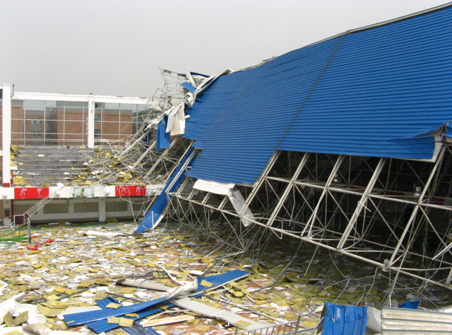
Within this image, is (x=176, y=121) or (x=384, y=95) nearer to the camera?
(x=384, y=95)

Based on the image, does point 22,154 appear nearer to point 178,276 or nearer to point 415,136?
point 178,276

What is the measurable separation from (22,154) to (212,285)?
1803 cm

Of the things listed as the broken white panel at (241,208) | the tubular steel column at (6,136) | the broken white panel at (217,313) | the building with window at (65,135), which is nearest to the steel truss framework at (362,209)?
the broken white panel at (241,208)

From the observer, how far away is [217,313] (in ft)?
33.1

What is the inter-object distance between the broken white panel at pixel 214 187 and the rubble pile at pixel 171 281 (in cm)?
233

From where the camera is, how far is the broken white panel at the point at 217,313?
949 cm

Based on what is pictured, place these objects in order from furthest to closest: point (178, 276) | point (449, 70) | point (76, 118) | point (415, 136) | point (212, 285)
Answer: point (76, 118)
point (178, 276)
point (212, 285)
point (449, 70)
point (415, 136)

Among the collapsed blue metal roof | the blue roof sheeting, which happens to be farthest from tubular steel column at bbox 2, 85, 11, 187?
the blue roof sheeting

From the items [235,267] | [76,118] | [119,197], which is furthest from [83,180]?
[235,267]

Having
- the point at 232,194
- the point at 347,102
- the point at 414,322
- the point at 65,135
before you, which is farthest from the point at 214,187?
the point at 65,135

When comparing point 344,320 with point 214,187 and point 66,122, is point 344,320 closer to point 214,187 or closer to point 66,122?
point 214,187

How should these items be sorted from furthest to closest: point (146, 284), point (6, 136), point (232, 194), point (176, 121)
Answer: point (176, 121)
point (6, 136)
point (232, 194)
point (146, 284)

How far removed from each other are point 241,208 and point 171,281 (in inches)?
133

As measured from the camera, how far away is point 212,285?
39.1 feet
